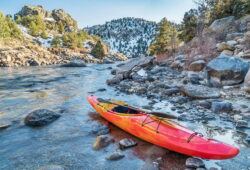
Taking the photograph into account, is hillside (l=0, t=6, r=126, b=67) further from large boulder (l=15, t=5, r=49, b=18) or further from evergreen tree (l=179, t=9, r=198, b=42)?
evergreen tree (l=179, t=9, r=198, b=42)

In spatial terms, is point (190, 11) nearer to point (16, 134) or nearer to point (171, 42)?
point (171, 42)

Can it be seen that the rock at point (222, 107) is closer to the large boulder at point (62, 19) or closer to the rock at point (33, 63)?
the rock at point (33, 63)

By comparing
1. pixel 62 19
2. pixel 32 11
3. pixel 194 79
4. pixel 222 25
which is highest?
pixel 32 11

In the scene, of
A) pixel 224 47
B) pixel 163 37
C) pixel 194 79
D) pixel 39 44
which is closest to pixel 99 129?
pixel 194 79

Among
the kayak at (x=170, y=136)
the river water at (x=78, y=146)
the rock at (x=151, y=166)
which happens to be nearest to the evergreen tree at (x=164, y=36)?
the river water at (x=78, y=146)

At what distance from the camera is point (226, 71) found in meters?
8.89

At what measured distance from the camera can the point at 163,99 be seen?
8.84m

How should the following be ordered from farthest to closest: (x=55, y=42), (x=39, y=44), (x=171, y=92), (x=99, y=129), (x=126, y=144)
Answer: (x=39, y=44) → (x=55, y=42) → (x=171, y=92) → (x=99, y=129) → (x=126, y=144)

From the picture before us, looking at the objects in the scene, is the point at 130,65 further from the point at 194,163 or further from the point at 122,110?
the point at 194,163

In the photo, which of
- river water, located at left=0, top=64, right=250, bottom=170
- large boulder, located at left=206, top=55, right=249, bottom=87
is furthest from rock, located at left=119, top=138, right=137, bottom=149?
large boulder, located at left=206, top=55, right=249, bottom=87

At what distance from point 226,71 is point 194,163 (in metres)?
6.67

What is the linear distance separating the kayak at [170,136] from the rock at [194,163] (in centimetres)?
13

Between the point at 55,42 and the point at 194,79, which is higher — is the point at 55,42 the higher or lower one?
the higher one

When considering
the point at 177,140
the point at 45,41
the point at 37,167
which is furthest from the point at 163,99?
the point at 45,41
